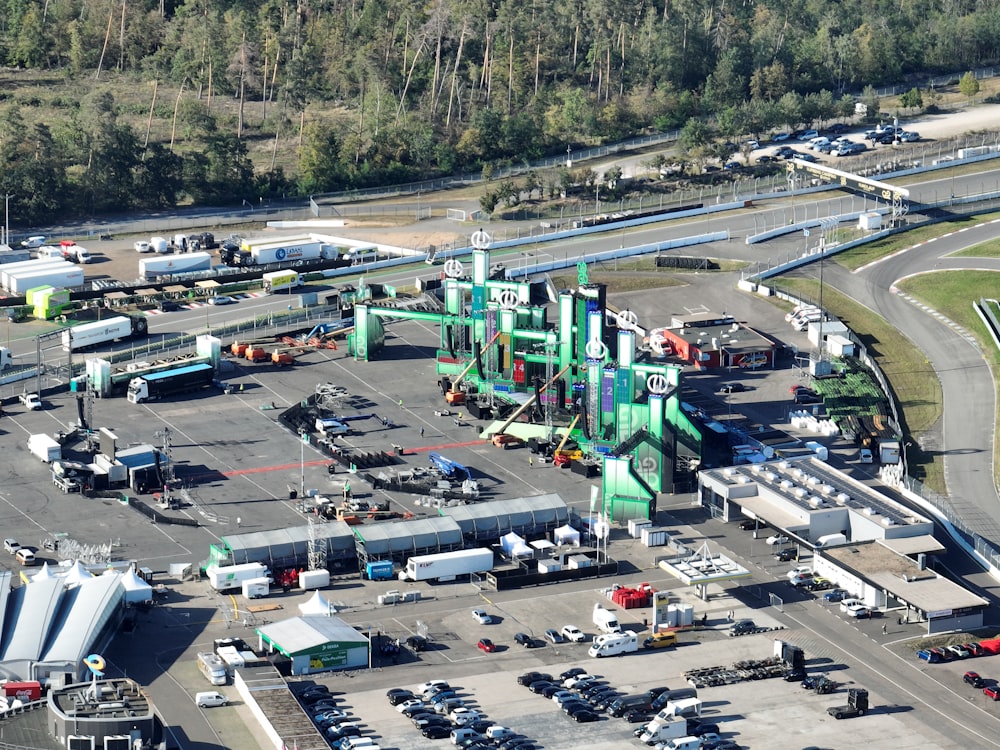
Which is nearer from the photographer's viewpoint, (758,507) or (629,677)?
(629,677)

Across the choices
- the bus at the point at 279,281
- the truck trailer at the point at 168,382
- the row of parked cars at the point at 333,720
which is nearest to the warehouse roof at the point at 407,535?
the row of parked cars at the point at 333,720

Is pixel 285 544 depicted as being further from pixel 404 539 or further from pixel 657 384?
pixel 657 384

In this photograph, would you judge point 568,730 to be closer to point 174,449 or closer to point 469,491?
point 469,491

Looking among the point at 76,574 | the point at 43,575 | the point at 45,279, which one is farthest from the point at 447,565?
the point at 45,279

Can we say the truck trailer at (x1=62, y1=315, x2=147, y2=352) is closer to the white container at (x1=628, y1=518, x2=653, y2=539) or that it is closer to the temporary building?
the white container at (x1=628, y1=518, x2=653, y2=539)

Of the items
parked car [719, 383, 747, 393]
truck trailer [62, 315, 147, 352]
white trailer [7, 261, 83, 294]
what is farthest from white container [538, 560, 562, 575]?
white trailer [7, 261, 83, 294]

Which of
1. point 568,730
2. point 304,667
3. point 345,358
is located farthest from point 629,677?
point 345,358

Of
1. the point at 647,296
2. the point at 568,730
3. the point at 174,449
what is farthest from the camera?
the point at 647,296
